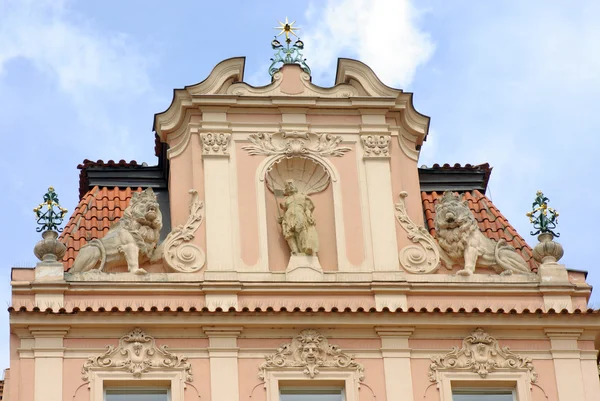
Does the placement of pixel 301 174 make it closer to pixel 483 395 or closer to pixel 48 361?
pixel 483 395

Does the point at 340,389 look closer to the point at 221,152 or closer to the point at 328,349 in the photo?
the point at 328,349

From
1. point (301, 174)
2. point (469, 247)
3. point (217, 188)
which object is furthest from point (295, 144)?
point (469, 247)

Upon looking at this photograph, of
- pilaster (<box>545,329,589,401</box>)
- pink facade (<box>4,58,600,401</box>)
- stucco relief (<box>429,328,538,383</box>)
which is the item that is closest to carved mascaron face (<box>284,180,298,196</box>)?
pink facade (<box>4,58,600,401</box>)

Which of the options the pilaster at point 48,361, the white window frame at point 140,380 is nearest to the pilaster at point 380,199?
A: the white window frame at point 140,380

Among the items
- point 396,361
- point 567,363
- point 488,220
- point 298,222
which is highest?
point 488,220

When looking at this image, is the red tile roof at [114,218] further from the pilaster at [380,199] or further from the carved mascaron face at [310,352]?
Answer: the carved mascaron face at [310,352]

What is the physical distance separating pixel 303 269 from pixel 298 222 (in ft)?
2.88

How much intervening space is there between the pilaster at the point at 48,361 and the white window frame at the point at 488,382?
5.79 meters

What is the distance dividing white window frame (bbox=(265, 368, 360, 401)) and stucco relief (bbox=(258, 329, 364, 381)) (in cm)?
7

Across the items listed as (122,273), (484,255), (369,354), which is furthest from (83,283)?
(484,255)

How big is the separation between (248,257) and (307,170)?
2.15 m

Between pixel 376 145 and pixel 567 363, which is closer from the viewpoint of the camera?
pixel 567 363

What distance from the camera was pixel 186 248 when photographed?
29.7 m

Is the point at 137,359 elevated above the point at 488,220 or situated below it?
below
